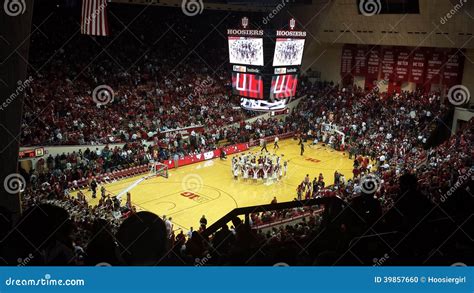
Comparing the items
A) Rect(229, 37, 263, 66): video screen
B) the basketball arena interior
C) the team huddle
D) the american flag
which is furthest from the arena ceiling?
the american flag

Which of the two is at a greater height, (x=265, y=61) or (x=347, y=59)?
(x=347, y=59)

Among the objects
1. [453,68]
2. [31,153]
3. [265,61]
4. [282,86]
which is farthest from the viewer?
[453,68]

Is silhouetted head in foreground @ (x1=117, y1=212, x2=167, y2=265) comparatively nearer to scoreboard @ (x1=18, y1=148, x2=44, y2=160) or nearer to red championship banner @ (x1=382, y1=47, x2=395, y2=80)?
scoreboard @ (x1=18, y1=148, x2=44, y2=160)

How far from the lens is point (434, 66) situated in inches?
1203

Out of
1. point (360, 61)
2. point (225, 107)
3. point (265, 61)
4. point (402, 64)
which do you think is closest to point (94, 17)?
point (265, 61)

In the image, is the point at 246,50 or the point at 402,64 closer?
the point at 246,50

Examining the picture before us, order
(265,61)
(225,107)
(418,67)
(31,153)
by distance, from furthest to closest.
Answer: (225,107), (418,67), (265,61), (31,153)

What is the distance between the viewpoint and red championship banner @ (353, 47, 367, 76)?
34.6 metres

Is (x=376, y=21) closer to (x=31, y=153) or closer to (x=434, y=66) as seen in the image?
(x=434, y=66)

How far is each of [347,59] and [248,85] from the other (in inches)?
633

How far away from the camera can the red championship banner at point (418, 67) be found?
3105cm

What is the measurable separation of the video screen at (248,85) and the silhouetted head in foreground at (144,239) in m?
20.1

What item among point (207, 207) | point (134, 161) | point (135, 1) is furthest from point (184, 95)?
point (207, 207)

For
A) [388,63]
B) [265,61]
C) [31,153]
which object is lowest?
[31,153]
